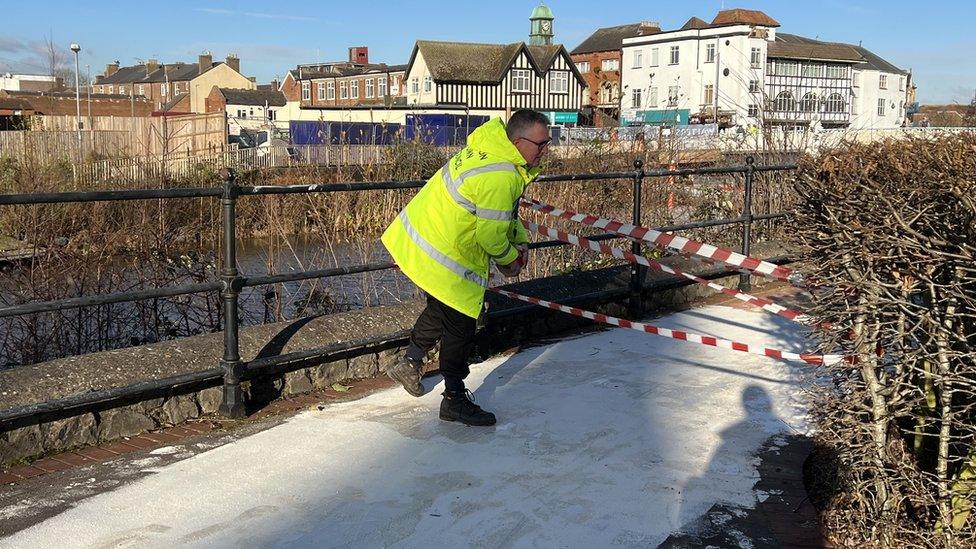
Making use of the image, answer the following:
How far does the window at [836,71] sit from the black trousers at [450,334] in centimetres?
8276

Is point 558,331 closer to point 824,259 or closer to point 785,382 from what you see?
point 785,382

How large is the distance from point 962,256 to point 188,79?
3733 inches

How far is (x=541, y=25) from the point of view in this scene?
91.4 metres

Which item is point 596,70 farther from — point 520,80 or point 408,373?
point 408,373

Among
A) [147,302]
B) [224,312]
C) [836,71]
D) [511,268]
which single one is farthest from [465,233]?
[836,71]

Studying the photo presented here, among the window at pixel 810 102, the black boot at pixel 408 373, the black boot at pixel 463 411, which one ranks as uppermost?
the window at pixel 810 102

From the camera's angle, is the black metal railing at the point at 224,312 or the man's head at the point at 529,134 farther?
the man's head at the point at 529,134

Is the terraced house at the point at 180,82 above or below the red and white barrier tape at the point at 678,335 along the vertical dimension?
above

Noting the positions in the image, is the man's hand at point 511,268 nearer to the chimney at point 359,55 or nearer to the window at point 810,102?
the window at point 810,102

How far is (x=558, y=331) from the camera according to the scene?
7.42 meters

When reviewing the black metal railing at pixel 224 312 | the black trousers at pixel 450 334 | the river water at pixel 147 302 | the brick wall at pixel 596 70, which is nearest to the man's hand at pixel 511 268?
the black trousers at pixel 450 334

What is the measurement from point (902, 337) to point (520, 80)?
68.2 meters

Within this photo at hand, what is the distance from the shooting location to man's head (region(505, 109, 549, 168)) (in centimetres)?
499

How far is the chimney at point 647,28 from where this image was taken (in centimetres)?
8665
